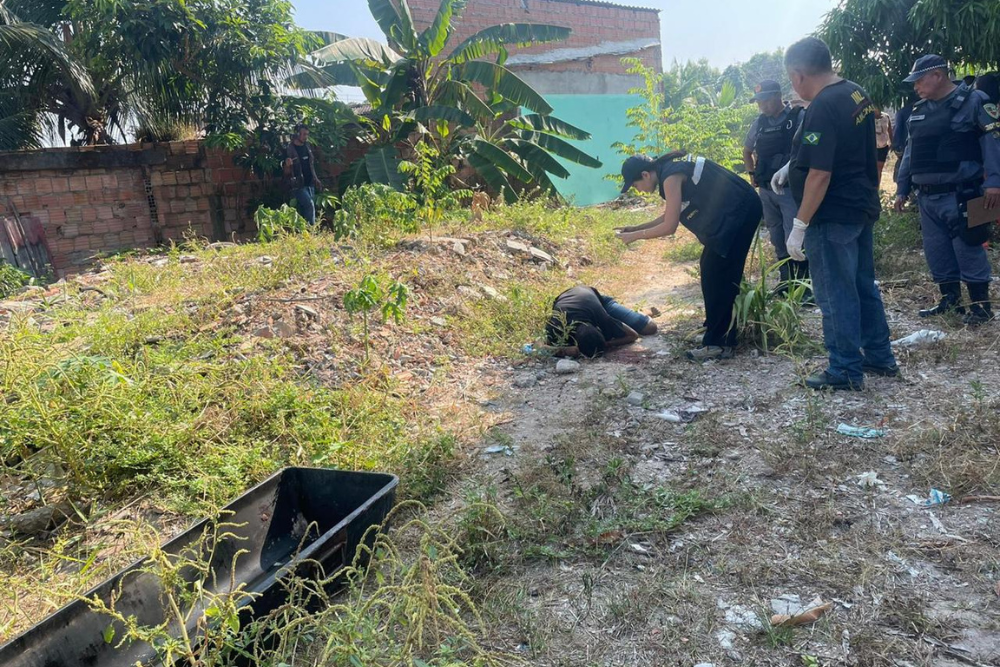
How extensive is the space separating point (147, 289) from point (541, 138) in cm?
663

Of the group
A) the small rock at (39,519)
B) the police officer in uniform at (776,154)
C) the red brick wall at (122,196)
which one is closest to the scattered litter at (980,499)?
the police officer in uniform at (776,154)

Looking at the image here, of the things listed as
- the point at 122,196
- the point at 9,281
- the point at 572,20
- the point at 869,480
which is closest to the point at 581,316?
the point at 869,480

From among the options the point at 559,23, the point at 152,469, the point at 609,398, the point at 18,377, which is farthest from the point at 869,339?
the point at 559,23

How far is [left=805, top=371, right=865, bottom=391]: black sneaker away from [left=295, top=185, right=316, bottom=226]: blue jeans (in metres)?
6.79

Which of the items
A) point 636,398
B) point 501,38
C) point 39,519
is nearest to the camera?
point 39,519

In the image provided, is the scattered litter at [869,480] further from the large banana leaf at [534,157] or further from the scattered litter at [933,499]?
the large banana leaf at [534,157]

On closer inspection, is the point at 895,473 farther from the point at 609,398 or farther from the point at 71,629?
the point at 71,629

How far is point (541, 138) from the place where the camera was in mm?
10609

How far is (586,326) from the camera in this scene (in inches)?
182

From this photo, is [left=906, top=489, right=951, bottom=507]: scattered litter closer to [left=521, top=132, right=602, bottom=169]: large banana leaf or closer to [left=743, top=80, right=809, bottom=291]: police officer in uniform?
[left=743, top=80, right=809, bottom=291]: police officer in uniform

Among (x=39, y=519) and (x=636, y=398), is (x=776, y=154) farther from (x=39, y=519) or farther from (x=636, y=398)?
(x=39, y=519)

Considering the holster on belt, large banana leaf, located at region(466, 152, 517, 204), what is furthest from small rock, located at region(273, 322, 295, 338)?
large banana leaf, located at region(466, 152, 517, 204)

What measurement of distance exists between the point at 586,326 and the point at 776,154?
1.85 m

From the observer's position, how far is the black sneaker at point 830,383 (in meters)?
3.52
